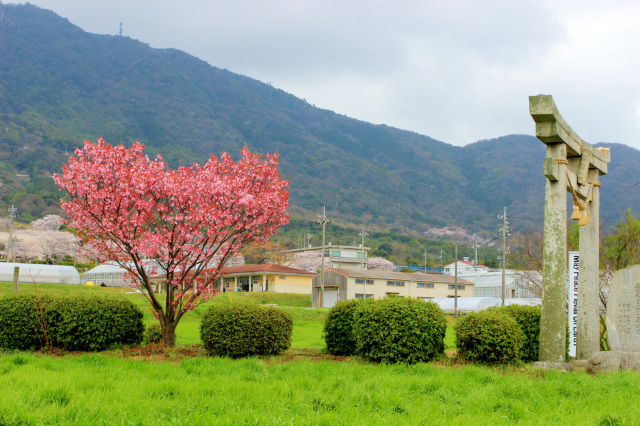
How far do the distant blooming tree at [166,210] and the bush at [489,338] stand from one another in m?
5.00

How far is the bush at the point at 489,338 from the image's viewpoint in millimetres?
9734

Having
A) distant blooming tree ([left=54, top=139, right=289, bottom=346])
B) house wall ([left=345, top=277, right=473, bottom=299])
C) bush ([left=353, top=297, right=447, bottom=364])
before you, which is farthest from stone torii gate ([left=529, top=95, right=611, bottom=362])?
house wall ([left=345, top=277, right=473, bottom=299])

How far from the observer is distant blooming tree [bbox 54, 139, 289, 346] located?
11625 millimetres

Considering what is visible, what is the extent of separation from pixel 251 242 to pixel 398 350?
15.6ft

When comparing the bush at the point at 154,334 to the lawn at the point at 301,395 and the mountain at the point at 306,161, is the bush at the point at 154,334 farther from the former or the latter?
the mountain at the point at 306,161

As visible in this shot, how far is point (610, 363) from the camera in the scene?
9.34m

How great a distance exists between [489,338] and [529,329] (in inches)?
65.6

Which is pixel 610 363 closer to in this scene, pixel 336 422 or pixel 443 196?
pixel 336 422

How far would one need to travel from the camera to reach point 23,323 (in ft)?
36.3

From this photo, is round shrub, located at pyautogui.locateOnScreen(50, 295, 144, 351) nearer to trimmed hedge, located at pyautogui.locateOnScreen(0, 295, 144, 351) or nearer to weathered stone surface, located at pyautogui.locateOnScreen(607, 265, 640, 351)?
trimmed hedge, located at pyautogui.locateOnScreen(0, 295, 144, 351)

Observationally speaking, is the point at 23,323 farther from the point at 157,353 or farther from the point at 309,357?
the point at 309,357

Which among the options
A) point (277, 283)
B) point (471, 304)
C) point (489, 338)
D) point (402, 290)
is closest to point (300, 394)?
point (489, 338)

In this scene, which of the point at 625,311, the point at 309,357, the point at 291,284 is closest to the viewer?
the point at 625,311

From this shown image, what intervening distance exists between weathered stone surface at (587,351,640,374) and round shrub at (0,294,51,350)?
35.2 feet
